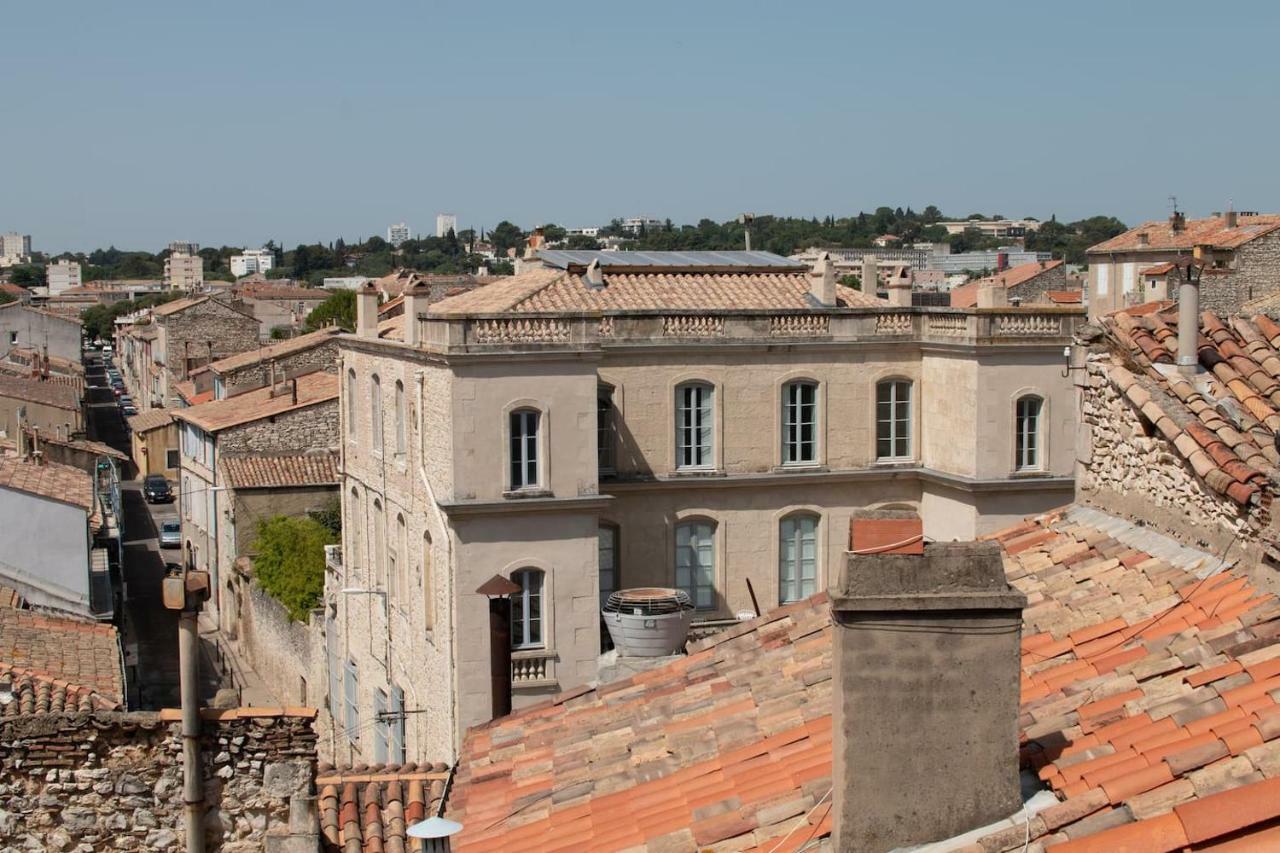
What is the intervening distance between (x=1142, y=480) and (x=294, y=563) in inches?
1250

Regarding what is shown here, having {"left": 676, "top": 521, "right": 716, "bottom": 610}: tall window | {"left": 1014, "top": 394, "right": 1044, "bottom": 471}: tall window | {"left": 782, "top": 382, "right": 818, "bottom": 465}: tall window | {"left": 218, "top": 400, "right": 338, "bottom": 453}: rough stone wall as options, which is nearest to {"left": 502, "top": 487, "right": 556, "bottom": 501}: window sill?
{"left": 676, "top": 521, "right": 716, "bottom": 610}: tall window

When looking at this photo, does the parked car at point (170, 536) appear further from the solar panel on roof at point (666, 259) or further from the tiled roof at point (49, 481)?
the solar panel on roof at point (666, 259)

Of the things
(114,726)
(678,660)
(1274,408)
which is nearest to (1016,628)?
(1274,408)

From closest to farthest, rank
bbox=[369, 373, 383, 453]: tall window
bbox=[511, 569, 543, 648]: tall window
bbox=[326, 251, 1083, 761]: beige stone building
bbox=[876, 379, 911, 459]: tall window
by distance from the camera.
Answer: bbox=[326, 251, 1083, 761]: beige stone building
bbox=[511, 569, 543, 648]: tall window
bbox=[876, 379, 911, 459]: tall window
bbox=[369, 373, 383, 453]: tall window

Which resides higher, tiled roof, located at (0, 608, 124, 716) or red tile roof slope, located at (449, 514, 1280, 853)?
red tile roof slope, located at (449, 514, 1280, 853)

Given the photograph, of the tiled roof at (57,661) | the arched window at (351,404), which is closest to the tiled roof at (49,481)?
the tiled roof at (57,661)

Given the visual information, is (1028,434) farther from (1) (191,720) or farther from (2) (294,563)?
(1) (191,720)

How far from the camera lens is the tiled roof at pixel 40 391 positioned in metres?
58.6

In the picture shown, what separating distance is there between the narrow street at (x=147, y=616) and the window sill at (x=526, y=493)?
6.18 m

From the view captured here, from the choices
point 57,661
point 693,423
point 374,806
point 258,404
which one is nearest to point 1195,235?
point 258,404

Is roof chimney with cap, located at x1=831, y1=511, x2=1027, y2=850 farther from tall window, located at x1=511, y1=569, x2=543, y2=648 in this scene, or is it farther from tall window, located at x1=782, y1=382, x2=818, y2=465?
tall window, located at x1=782, y1=382, x2=818, y2=465

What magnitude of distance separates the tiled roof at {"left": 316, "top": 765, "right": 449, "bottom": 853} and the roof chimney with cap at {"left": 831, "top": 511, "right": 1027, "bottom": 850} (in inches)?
219

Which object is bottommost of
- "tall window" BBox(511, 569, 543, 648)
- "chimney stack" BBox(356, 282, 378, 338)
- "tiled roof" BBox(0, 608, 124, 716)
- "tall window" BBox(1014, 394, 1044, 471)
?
"tall window" BBox(511, 569, 543, 648)

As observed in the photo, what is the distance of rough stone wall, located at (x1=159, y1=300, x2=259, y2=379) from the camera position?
7731 cm
